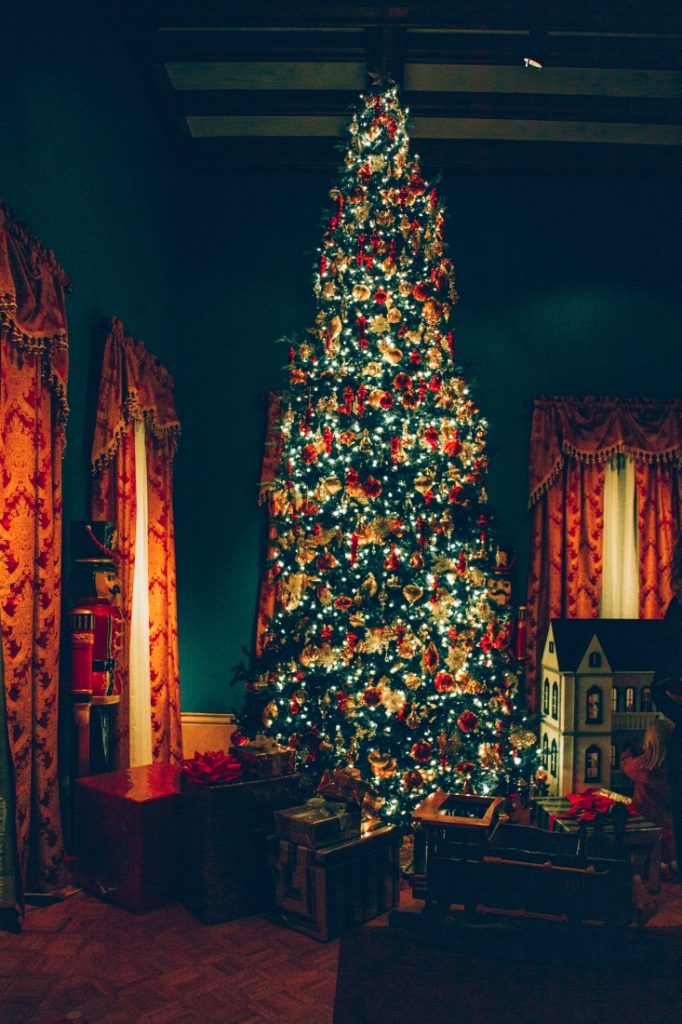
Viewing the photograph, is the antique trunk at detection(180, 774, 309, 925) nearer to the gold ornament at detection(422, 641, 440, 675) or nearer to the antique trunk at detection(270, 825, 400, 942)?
the antique trunk at detection(270, 825, 400, 942)

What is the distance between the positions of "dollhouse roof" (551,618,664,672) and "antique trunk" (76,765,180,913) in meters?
2.29

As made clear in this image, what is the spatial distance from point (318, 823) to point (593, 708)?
1.91 metres

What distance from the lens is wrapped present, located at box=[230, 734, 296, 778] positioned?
10.8 feet

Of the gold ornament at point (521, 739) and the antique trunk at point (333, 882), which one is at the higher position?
the gold ornament at point (521, 739)

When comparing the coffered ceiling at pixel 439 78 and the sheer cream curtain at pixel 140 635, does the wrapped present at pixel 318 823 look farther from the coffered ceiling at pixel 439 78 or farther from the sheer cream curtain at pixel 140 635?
the coffered ceiling at pixel 439 78

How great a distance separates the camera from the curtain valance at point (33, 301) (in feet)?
9.59

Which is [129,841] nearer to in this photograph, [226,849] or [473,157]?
[226,849]

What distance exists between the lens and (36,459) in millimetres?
3232

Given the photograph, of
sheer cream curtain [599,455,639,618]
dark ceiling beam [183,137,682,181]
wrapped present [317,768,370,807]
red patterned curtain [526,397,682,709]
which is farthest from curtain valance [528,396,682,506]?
wrapped present [317,768,370,807]

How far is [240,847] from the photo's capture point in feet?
10.2

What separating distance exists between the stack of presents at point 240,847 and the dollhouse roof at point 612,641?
1575 millimetres

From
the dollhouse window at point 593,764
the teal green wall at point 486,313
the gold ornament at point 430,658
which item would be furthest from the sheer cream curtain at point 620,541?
the gold ornament at point 430,658

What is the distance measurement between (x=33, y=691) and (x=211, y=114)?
428 centimetres

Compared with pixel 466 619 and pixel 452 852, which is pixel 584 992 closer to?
pixel 452 852
